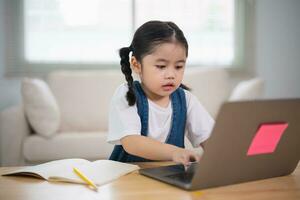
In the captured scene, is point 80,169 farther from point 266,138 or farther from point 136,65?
point 136,65

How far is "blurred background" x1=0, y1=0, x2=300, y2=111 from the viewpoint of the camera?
3.50 m

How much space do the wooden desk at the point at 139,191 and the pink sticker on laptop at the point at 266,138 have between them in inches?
2.7

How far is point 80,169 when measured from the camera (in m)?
0.97

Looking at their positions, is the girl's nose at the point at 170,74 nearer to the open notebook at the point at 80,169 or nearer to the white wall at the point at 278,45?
the open notebook at the point at 80,169

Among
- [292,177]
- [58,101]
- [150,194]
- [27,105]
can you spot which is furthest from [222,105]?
[58,101]

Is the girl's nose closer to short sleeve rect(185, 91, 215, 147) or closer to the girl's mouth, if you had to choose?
the girl's mouth

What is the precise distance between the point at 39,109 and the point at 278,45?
7.06 feet

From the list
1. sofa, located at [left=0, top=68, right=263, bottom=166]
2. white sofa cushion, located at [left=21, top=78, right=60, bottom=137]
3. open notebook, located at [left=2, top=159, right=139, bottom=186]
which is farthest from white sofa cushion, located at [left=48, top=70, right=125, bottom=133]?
open notebook, located at [left=2, top=159, right=139, bottom=186]

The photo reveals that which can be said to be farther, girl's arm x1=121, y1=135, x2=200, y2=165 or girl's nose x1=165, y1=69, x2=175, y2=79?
girl's nose x1=165, y1=69, x2=175, y2=79

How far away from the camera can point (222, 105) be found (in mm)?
725

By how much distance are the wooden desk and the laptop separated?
2 centimetres

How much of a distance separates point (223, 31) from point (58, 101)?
1.52 meters

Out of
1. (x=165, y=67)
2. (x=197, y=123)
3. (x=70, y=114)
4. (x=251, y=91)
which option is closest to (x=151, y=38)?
(x=165, y=67)

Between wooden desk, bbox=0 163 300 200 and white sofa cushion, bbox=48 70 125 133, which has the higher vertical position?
wooden desk, bbox=0 163 300 200
